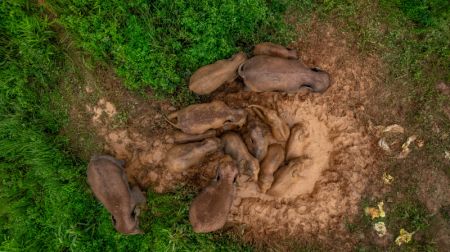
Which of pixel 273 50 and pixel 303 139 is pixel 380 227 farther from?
pixel 273 50

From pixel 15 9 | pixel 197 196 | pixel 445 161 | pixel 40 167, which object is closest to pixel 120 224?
pixel 197 196

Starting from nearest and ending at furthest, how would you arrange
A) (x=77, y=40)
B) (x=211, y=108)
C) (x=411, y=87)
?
(x=211, y=108) < (x=77, y=40) < (x=411, y=87)

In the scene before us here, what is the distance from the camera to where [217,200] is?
6066 mm

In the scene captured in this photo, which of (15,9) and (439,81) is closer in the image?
(15,9)

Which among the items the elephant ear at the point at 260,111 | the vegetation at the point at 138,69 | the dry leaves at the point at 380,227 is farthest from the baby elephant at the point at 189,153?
the dry leaves at the point at 380,227

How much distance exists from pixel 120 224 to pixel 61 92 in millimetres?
→ 2502

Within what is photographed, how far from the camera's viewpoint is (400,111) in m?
6.88

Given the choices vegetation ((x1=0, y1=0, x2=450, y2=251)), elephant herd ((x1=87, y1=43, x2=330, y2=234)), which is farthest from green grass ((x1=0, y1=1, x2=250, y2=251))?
elephant herd ((x1=87, y1=43, x2=330, y2=234))

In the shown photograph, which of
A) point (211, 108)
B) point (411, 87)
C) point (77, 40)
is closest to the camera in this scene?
point (211, 108)

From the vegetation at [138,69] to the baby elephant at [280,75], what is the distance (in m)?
0.57

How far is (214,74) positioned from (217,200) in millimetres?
1955

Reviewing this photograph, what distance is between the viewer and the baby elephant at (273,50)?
20.7ft

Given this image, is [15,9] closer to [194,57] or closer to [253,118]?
[194,57]

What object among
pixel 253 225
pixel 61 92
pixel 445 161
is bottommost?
pixel 253 225
